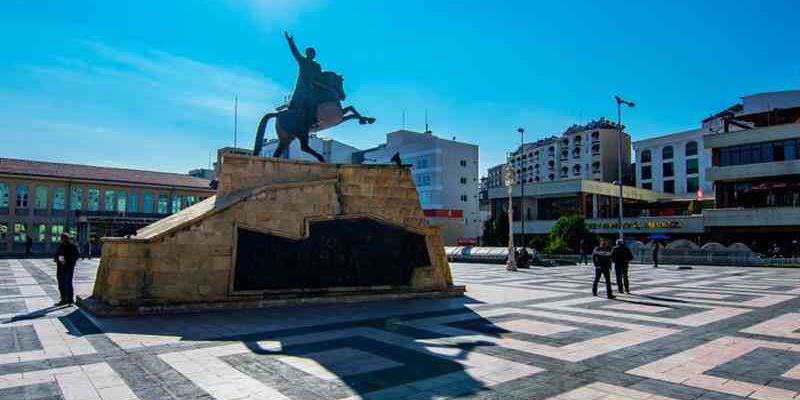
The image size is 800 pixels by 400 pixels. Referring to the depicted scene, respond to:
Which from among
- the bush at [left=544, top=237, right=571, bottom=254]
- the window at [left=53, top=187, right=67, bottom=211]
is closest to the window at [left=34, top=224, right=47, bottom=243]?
the window at [left=53, top=187, right=67, bottom=211]

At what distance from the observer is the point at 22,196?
46844 mm

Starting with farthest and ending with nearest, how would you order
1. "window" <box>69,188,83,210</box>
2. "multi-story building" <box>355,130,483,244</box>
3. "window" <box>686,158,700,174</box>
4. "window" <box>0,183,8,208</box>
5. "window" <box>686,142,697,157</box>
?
"multi-story building" <box>355,130,483,244</box> < "window" <box>686,142,697,157</box> < "window" <box>686,158,700,174</box> < "window" <box>69,188,83,210</box> < "window" <box>0,183,8,208</box>

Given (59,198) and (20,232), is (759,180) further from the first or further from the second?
(20,232)

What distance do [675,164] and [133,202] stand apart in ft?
223

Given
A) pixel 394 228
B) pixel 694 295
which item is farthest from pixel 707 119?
pixel 394 228

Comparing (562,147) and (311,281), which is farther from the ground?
(562,147)

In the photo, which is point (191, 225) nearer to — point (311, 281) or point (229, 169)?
point (229, 169)

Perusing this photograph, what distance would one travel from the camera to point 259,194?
1178cm

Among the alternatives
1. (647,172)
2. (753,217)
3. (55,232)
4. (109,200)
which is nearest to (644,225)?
(753,217)

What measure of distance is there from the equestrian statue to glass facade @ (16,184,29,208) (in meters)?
45.7

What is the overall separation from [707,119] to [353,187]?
71.3m

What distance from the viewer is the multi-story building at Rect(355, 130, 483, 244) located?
2717 inches

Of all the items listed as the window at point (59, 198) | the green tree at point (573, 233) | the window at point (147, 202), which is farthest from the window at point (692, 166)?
the window at point (59, 198)

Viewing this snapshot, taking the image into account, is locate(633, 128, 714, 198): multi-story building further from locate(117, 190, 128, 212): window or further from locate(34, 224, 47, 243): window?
locate(34, 224, 47, 243): window
